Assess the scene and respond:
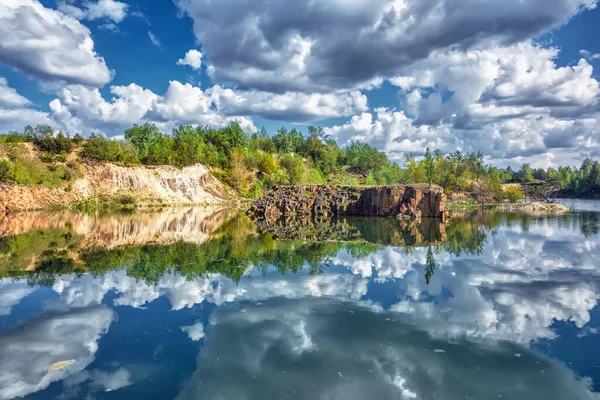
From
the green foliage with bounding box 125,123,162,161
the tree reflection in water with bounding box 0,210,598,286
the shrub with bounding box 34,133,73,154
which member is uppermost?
the green foliage with bounding box 125,123,162,161

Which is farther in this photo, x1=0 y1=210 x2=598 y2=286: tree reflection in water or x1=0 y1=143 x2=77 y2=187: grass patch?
x1=0 y1=143 x2=77 y2=187: grass patch

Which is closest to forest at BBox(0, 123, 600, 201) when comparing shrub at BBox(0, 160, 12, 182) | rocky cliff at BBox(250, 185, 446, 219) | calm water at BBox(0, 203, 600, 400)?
shrub at BBox(0, 160, 12, 182)

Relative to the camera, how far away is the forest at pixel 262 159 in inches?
2685

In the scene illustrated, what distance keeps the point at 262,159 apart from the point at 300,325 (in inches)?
3592

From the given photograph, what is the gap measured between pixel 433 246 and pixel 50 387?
67.6 ft

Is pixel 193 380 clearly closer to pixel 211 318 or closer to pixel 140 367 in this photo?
pixel 140 367

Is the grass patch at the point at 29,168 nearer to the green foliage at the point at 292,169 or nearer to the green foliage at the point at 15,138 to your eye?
the green foliage at the point at 15,138

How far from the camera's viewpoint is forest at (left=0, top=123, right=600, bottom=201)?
224ft

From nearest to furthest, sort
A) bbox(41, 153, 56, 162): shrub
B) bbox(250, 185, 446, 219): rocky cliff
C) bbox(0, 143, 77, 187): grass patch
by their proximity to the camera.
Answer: bbox(250, 185, 446, 219): rocky cliff → bbox(0, 143, 77, 187): grass patch → bbox(41, 153, 56, 162): shrub

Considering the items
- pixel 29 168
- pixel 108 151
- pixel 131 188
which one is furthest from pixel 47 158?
pixel 131 188

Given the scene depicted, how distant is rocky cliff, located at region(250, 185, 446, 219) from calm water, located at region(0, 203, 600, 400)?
27.6 meters

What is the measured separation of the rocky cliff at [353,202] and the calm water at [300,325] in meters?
27.6

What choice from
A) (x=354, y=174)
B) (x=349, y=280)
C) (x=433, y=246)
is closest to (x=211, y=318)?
(x=349, y=280)

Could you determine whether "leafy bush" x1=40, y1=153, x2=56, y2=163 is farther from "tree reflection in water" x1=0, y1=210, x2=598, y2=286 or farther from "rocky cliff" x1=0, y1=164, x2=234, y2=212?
"tree reflection in water" x1=0, y1=210, x2=598, y2=286
